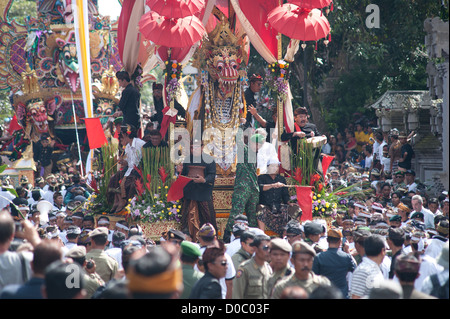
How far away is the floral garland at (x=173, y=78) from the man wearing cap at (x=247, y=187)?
5.19 ft

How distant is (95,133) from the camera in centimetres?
1260

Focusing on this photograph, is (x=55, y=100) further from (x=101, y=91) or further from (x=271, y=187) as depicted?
(x=271, y=187)

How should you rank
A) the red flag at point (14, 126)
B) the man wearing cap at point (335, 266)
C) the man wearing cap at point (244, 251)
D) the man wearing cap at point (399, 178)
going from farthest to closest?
the red flag at point (14, 126)
the man wearing cap at point (399, 178)
the man wearing cap at point (244, 251)
the man wearing cap at point (335, 266)

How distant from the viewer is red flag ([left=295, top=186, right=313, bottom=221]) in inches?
440

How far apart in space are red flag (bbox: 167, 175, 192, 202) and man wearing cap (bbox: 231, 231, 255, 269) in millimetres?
3550

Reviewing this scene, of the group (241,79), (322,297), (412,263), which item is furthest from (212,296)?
(241,79)

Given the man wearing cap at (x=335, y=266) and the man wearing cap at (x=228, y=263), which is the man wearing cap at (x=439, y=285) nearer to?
the man wearing cap at (x=335, y=266)

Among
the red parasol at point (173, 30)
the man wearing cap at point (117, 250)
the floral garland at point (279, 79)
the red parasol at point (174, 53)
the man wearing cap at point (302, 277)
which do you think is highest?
the red parasol at point (173, 30)

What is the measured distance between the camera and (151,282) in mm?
4305

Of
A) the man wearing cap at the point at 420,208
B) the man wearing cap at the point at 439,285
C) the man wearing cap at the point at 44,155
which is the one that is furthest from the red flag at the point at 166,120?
the man wearing cap at the point at 44,155

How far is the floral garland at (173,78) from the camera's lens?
1167cm

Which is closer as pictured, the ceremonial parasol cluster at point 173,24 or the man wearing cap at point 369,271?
the man wearing cap at point 369,271

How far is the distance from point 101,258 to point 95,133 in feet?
18.5

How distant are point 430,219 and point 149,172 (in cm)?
440
